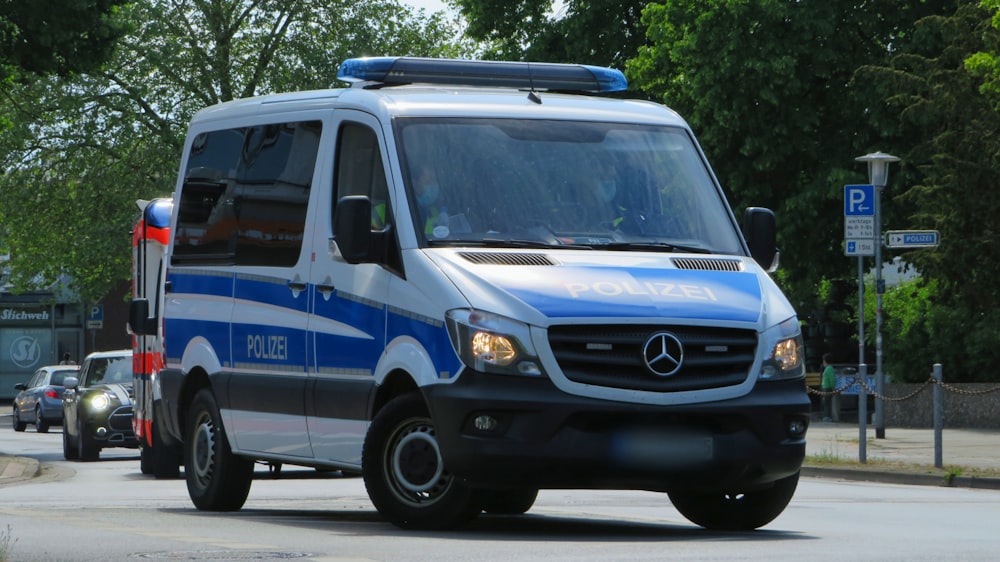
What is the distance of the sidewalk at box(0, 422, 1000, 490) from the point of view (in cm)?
1920

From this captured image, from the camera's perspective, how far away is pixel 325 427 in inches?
436

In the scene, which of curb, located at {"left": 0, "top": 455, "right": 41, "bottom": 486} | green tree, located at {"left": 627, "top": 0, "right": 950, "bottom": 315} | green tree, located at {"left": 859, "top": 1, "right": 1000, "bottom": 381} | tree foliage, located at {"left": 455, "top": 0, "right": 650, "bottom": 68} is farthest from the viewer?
tree foliage, located at {"left": 455, "top": 0, "right": 650, "bottom": 68}

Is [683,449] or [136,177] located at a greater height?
[136,177]

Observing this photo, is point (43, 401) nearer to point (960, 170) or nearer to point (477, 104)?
point (960, 170)

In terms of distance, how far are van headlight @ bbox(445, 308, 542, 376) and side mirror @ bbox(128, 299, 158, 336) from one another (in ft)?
25.9

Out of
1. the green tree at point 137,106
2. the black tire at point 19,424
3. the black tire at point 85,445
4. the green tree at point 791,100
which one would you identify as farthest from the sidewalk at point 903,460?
the green tree at point 137,106

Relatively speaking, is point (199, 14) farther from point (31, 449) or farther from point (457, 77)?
point (457, 77)

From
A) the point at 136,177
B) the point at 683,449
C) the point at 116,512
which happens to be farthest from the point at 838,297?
the point at 683,449

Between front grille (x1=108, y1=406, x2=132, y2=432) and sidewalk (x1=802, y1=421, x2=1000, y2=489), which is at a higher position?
front grille (x1=108, y1=406, x2=132, y2=432)

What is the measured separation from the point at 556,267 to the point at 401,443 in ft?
4.23

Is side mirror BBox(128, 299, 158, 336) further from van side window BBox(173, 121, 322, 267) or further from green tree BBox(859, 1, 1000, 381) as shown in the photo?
green tree BBox(859, 1, 1000, 381)

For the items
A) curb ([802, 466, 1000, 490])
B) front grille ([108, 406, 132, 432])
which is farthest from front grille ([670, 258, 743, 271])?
front grille ([108, 406, 132, 432])

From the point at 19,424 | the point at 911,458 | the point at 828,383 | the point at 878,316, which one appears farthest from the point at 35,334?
the point at 911,458

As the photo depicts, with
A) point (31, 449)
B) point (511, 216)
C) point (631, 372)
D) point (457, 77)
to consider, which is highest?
point (457, 77)
